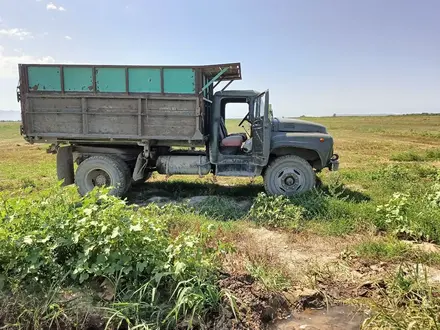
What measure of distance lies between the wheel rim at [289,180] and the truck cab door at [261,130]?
42 cm

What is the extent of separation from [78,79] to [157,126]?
1782 millimetres

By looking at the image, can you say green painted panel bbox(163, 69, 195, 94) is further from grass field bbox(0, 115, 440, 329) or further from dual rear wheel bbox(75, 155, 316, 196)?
grass field bbox(0, 115, 440, 329)

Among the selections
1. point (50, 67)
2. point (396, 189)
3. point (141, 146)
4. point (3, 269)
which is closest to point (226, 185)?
point (141, 146)

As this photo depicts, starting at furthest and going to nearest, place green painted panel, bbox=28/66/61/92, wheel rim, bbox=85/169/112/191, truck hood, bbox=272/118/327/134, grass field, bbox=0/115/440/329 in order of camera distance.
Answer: wheel rim, bbox=85/169/112/191 < truck hood, bbox=272/118/327/134 < green painted panel, bbox=28/66/61/92 < grass field, bbox=0/115/440/329

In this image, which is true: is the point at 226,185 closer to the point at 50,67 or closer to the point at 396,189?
the point at 396,189

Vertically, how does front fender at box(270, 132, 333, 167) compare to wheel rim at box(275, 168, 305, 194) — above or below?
above

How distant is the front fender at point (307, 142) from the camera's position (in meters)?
6.61

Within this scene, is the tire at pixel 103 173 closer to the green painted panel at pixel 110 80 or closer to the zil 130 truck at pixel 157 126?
the zil 130 truck at pixel 157 126

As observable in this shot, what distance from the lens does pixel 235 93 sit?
23.1ft

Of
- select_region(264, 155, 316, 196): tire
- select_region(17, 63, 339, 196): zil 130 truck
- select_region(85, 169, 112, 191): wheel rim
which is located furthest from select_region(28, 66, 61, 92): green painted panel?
select_region(264, 155, 316, 196): tire

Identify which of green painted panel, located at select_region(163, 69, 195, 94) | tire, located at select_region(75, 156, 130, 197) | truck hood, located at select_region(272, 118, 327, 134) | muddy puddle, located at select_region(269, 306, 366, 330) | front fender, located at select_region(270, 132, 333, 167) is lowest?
muddy puddle, located at select_region(269, 306, 366, 330)

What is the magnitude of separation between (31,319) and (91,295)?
0.47 meters

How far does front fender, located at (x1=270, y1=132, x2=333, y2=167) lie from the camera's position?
661 centimetres

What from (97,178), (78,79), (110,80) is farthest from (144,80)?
(97,178)
